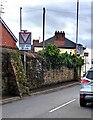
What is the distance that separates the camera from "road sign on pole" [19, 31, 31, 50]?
67.9 ft

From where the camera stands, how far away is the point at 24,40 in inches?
815

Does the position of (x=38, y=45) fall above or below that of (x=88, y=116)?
above

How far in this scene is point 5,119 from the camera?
38.0 ft

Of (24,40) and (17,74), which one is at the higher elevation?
(24,40)

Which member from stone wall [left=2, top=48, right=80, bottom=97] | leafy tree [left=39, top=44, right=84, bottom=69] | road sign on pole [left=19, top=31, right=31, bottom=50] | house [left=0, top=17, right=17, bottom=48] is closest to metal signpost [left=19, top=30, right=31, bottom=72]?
road sign on pole [left=19, top=31, right=31, bottom=50]

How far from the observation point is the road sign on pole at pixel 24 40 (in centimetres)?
2069

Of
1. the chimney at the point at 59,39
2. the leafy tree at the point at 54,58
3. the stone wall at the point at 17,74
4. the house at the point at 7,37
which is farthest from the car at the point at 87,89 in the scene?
the chimney at the point at 59,39

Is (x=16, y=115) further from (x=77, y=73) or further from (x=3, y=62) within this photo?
(x=77, y=73)

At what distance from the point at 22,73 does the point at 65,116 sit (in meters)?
8.83

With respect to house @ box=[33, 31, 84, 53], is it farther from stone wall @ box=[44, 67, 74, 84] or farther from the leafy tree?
the leafy tree

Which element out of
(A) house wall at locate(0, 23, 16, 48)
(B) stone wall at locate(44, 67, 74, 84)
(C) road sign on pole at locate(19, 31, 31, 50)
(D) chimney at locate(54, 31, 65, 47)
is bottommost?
A: (B) stone wall at locate(44, 67, 74, 84)

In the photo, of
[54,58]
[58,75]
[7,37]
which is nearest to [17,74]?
[54,58]

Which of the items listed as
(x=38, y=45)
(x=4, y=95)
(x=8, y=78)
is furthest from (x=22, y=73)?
(x=38, y=45)

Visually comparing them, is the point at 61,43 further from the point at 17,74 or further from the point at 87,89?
the point at 87,89
